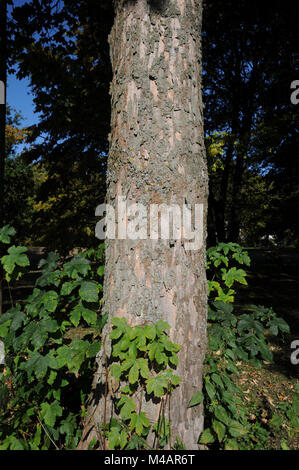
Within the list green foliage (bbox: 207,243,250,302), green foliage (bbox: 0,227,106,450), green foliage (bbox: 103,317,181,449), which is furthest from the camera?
green foliage (bbox: 207,243,250,302)

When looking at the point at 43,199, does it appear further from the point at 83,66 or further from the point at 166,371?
the point at 166,371

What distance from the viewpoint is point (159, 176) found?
169cm

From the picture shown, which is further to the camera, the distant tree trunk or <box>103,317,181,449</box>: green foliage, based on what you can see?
the distant tree trunk

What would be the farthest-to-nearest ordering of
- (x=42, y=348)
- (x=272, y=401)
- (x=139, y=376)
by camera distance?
(x=272, y=401)
(x=42, y=348)
(x=139, y=376)

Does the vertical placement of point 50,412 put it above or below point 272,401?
above

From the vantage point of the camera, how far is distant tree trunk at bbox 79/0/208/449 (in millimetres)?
1704

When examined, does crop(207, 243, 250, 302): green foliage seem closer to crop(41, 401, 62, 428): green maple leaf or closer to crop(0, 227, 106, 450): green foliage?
crop(0, 227, 106, 450): green foliage

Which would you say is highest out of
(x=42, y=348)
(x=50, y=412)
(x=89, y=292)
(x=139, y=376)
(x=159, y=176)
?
(x=159, y=176)

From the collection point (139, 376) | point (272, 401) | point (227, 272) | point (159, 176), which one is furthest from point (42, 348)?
point (272, 401)

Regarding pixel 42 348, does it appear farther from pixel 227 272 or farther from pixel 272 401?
pixel 272 401

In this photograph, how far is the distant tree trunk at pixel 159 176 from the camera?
1704mm

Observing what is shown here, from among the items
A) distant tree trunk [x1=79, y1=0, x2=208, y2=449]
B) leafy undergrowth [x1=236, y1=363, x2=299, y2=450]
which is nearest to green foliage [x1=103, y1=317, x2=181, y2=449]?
distant tree trunk [x1=79, y1=0, x2=208, y2=449]

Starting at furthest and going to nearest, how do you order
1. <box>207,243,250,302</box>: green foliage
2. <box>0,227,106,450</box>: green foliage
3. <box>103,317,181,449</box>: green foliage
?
1. <box>207,243,250,302</box>: green foliage
2. <box>0,227,106,450</box>: green foliage
3. <box>103,317,181,449</box>: green foliage

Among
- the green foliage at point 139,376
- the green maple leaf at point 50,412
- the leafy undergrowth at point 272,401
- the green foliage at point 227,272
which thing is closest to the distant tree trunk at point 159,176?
the green foliage at point 139,376
